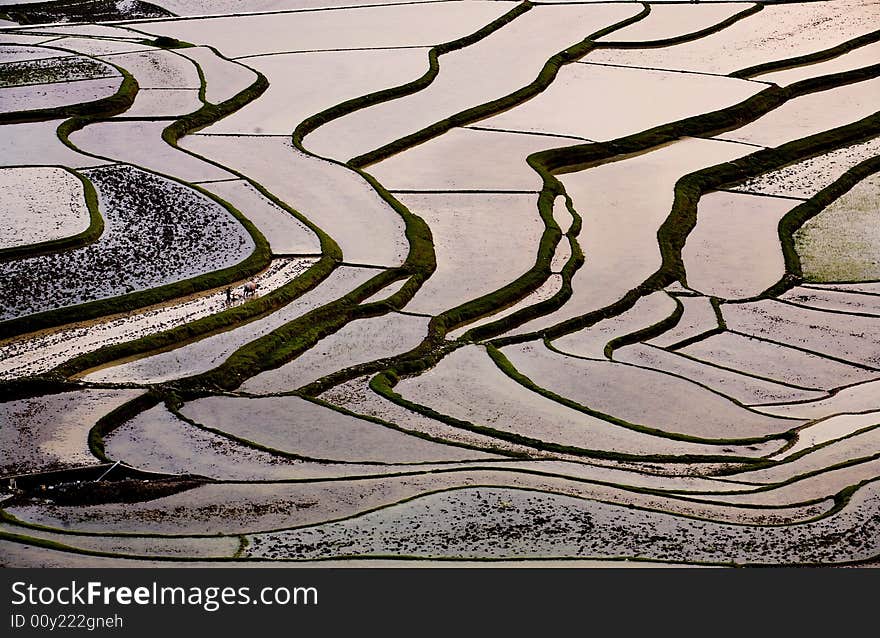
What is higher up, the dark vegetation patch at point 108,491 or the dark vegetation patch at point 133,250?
the dark vegetation patch at point 133,250

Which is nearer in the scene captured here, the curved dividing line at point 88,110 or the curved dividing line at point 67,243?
the curved dividing line at point 67,243

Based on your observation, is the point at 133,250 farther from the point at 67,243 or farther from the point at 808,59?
the point at 808,59

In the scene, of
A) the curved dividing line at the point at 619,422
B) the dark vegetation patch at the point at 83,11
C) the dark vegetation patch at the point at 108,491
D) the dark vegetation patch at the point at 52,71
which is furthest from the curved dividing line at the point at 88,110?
the dark vegetation patch at the point at 108,491

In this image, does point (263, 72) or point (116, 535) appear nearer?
point (116, 535)

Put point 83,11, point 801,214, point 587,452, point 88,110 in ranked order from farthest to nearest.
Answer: point 83,11, point 88,110, point 801,214, point 587,452

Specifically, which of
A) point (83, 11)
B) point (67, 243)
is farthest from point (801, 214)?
point (83, 11)

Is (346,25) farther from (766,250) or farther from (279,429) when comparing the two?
(279,429)

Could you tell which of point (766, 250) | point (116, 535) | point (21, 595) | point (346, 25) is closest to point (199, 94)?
point (346, 25)

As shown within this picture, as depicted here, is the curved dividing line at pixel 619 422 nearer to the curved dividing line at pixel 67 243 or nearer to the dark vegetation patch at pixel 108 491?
the dark vegetation patch at pixel 108 491

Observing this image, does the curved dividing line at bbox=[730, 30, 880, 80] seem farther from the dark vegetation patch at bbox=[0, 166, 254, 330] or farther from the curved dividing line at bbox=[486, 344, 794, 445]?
the curved dividing line at bbox=[486, 344, 794, 445]
